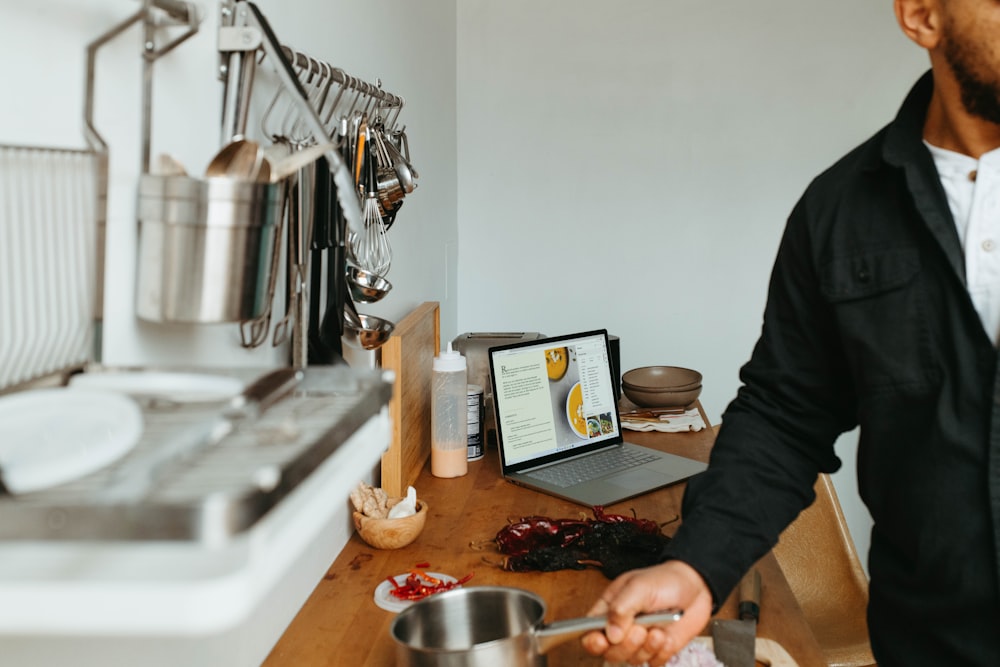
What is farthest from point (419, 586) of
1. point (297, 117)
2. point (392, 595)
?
point (297, 117)

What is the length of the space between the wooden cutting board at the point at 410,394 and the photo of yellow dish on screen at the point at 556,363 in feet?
0.85

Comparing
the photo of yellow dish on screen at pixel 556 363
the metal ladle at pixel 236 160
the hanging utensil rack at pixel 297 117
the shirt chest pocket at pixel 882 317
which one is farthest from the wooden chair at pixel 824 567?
the metal ladle at pixel 236 160

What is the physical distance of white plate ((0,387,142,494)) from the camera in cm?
42

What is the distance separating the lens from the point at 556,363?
2.00 metres

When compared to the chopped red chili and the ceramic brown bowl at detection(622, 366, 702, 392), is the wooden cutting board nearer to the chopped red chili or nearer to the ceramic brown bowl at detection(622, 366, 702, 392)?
the chopped red chili

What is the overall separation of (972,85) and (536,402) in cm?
109

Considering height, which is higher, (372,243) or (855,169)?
(855,169)

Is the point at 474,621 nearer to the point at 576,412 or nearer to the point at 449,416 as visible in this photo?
the point at 449,416

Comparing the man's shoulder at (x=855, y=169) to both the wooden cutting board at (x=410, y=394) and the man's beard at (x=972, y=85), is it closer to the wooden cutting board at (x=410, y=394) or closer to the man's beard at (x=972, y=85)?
the man's beard at (x=972, y=85)

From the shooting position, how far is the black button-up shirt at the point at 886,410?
1.08 m

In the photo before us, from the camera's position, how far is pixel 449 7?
2.69 meters

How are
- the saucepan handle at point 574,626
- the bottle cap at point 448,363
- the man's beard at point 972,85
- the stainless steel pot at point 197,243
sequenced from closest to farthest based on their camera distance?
the stainless steel pot at point 197,243 → the saucepan handle at point 574,626 → the man's beard at point 972,85 → the bottle cap at point 448,363

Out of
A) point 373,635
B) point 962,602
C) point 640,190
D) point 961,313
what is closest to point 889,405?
point 961,313

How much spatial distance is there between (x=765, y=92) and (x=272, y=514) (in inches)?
106
